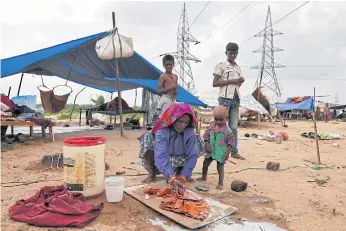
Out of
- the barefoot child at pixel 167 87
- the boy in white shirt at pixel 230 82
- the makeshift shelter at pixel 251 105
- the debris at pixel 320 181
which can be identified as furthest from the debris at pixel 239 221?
the makeshift shelter at pixel 251 105

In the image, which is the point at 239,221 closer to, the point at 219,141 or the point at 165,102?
the point at 219,141

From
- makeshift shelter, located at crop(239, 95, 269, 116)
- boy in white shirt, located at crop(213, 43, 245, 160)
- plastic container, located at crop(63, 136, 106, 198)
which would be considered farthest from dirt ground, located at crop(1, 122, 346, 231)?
makeshift shelter, located at crop(239, 95, 269, 116)

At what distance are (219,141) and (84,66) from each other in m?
6.19

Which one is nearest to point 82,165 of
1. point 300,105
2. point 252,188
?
point 252,188

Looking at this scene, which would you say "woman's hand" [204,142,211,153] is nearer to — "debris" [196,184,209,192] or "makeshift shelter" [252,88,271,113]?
"debris" [196,184,209,192]

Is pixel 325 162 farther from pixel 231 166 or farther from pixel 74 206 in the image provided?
pixel 74 206

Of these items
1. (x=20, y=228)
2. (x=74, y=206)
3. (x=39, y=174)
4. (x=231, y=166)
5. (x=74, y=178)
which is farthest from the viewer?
(x=231, y=166)

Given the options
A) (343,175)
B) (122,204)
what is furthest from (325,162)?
(122,204)

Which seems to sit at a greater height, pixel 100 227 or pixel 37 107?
pixel 37 107

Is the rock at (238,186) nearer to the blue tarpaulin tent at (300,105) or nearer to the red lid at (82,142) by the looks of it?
the red lid at (82,142)

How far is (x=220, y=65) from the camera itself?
4430 millimetres

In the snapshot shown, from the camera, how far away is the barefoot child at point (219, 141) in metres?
2.98

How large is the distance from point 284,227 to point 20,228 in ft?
6.03

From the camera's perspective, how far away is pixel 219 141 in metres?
3.04
